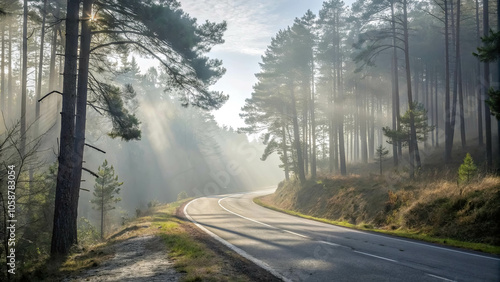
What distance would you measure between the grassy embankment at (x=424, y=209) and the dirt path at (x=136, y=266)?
8553 millimetres

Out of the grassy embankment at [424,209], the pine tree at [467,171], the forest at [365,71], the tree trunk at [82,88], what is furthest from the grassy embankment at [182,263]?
the forest at [365,71]

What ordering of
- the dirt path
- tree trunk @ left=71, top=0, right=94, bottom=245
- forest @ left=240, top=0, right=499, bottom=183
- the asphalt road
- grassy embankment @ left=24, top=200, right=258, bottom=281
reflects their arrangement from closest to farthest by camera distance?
the asphalt road < grassy embankment @ left=24, top=200, right=258, bottom=281 < the dirt path < tree trunk @ left=71, top=0, right=94, bottom=245 < forest @ left=240, top=0, right=499, bottom=183

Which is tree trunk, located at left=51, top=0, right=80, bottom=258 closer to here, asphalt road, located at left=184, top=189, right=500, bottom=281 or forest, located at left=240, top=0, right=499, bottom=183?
asphalt road, located at left=184, top=189, right=500, bottom=281

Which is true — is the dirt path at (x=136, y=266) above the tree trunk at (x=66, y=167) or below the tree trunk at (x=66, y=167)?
below

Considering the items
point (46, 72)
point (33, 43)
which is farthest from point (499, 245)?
point (46, 72)

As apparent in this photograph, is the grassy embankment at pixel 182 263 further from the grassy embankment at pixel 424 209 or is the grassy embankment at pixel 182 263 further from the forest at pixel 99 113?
the grassy embankment at pixel 424 209

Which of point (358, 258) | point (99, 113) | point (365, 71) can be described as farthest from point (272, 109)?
point (358, 258)

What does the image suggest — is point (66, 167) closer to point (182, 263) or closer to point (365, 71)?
point (182, 263)

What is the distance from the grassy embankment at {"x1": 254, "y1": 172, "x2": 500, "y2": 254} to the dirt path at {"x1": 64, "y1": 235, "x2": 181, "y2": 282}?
855cm

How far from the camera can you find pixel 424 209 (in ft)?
42.9

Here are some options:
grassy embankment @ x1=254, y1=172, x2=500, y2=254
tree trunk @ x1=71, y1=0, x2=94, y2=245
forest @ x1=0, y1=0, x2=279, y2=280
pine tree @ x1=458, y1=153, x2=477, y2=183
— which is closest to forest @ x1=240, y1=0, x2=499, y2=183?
grassy embankment @ x1=254, y1=172, x2=500, y2=254

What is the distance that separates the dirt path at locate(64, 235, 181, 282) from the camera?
6.44 meters

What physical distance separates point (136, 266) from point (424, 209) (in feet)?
38.0

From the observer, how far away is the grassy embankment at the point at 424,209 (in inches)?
397
